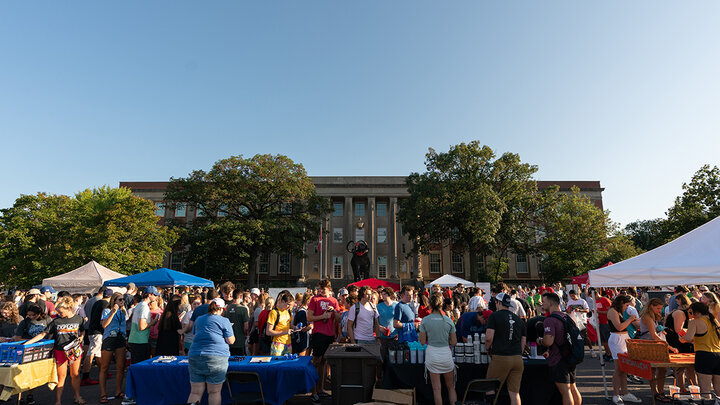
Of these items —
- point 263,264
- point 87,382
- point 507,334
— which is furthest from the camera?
point 263,264

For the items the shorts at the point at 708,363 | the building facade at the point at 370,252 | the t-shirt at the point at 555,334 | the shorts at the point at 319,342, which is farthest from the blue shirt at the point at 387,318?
the building facade at the point at 370,252

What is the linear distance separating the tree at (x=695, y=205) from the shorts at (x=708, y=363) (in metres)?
29.0

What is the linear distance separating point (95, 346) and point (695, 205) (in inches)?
1510

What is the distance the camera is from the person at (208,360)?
19.4 feet

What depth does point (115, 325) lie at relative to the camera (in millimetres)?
8305

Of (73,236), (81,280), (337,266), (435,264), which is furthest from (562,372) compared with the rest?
(435,264)

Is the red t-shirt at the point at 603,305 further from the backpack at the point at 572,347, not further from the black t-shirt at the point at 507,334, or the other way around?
the black t-shirt at the point at 507,334

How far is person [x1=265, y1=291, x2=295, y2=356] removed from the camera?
25.3 ft

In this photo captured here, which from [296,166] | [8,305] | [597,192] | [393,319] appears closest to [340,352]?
[393,319]

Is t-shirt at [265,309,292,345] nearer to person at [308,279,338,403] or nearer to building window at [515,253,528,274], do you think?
person at [308,279,338,403]

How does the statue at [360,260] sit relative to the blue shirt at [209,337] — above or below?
above

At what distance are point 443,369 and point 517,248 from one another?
38065mm

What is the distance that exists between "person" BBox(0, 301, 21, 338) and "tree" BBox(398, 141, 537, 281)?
29.9 metres

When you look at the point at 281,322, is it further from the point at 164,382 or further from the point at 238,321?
the point at 164,382
